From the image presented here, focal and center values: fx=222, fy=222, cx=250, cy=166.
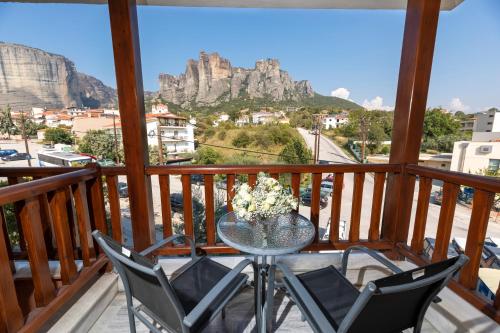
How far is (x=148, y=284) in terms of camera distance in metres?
0.98

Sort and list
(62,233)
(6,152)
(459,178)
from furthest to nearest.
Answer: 1. (6,152)
2. (459,178)
3. (62,233)

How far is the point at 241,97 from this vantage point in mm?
12266

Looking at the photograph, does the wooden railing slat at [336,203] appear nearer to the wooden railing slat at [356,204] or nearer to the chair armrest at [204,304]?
the wooden railing slat at [356,204]

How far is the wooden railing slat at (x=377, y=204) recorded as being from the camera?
81.7 inches

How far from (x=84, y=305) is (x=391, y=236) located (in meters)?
2.59

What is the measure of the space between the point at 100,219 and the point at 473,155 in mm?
12317

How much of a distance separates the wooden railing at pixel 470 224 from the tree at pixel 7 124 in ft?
32.8

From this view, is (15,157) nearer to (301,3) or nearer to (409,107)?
(301,3)

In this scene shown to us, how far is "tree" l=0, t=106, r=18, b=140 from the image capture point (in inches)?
266


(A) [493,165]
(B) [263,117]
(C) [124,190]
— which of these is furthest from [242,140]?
(A) [493,165]

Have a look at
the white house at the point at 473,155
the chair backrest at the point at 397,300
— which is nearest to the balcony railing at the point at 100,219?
the chair backrest at the point at 397,300

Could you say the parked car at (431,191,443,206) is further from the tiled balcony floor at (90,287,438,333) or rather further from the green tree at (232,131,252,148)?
the green tree at (232,131,252,148)

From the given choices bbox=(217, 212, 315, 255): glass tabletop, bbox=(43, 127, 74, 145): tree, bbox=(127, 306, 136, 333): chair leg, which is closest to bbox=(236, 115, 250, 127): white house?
bbox=(43, 127, 74, 145): tree

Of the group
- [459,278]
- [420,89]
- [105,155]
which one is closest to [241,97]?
[105,155]
